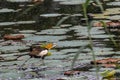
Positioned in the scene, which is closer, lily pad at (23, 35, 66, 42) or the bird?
the bird

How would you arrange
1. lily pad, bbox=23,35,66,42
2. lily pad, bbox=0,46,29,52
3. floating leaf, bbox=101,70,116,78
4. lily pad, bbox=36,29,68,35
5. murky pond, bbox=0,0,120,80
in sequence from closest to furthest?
floating leaf, bbox=101,70,116,78 < murky pond, bbox=0,0,120,80 < lily pad, bbox=0,46,29,52 < lily pad, bbox=23,35,66,42 < lily pad, bbox=36,29,68,35

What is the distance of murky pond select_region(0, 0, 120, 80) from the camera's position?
383 cm

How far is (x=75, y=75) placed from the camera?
3.73 m

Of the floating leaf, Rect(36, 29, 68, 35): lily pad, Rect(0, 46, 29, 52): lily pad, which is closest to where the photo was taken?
the floating leaf

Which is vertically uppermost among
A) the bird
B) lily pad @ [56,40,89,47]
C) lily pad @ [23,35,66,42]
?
the bird

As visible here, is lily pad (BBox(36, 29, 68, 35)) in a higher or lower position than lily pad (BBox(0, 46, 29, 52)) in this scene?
lower

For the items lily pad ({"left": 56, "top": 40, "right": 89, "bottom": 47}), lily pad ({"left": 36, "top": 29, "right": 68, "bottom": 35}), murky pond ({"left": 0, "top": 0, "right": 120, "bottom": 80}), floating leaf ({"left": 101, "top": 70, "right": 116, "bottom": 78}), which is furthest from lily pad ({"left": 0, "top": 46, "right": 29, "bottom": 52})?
floating leaf ({"left": 101, "top": 70, "right": 116, "bottom": 78})

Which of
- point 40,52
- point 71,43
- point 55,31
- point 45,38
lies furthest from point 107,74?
point 55,31

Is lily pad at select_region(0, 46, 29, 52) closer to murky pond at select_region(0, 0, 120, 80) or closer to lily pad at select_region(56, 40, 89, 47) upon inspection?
Result: murky pond at select_region(0, 0, 120, 80)

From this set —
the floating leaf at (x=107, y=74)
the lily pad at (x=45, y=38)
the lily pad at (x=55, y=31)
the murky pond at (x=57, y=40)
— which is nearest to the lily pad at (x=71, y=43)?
the murky pond at (x=57, y=40)

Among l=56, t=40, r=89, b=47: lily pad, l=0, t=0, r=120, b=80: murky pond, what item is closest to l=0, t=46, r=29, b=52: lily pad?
l=0, t=0, r=120, b=80: murky pond

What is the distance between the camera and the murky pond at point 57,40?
12.6ft

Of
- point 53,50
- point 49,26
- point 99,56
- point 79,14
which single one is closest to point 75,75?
point 99,56

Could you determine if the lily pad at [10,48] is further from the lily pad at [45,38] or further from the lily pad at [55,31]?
the lily pad at [55,31]
